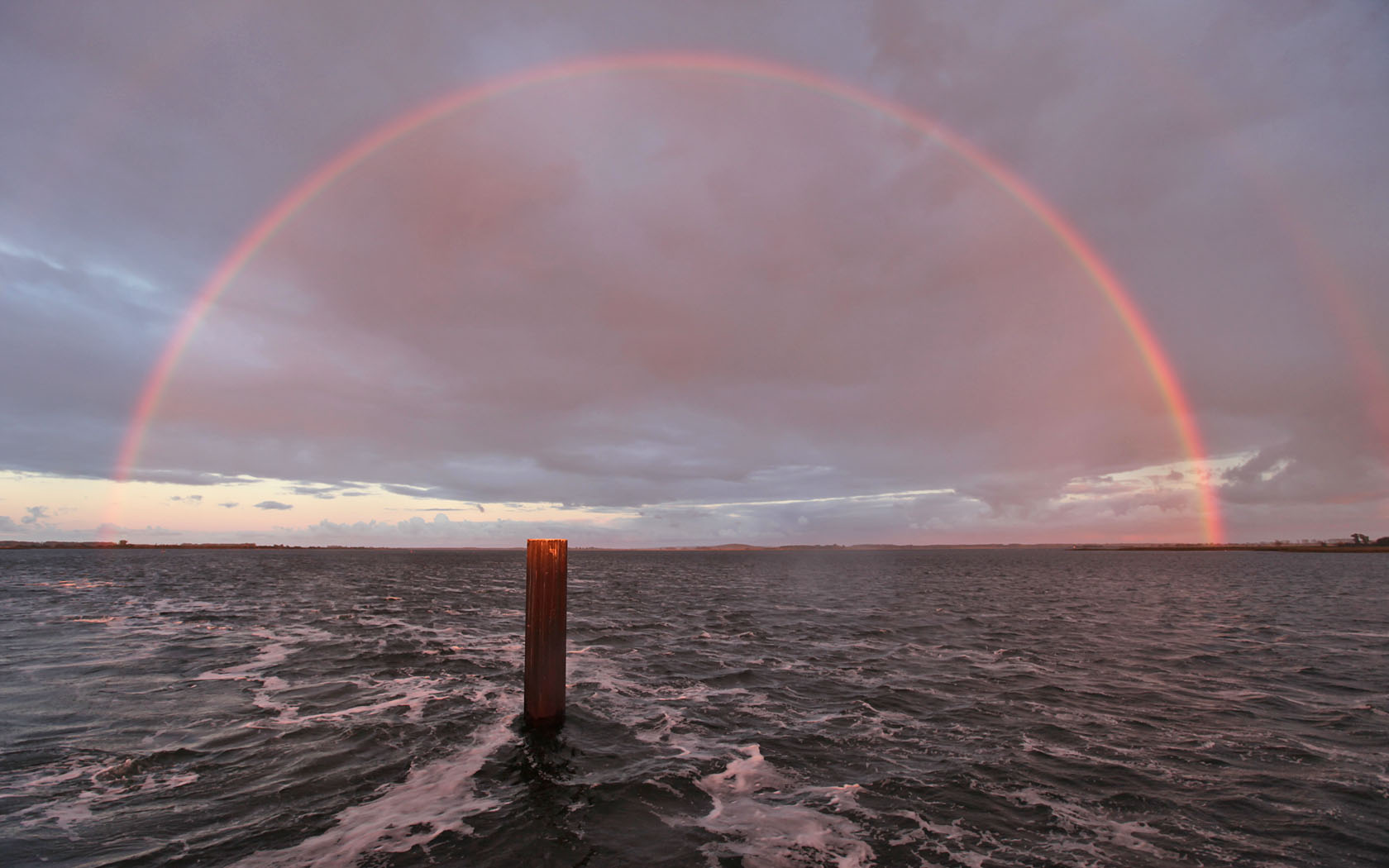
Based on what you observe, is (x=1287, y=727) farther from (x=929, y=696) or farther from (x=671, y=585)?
(x=671, y=585)

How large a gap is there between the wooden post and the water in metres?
0.65

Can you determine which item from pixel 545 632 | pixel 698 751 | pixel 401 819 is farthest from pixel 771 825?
pixel 545 632

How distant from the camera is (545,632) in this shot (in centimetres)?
1408

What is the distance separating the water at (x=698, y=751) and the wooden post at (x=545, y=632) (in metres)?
0.65

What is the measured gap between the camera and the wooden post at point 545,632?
45.8 ft

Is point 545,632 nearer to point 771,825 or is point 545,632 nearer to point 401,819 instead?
point 401,819

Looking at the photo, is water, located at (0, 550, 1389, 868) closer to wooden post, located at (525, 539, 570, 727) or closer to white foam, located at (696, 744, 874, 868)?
white foam, located at (696, 744, 874, 868)

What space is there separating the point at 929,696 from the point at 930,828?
881 cm

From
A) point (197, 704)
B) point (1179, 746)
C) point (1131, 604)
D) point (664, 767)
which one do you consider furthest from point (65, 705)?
point (1131, 604)

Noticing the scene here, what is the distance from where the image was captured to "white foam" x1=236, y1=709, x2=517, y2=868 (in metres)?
8.86

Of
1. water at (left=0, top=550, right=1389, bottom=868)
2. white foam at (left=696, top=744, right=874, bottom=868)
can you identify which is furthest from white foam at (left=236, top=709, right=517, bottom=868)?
white foam at (left=696, top=744, right=874, bottom=868)

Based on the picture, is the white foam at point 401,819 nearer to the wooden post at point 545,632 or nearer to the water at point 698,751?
the water at point 698,751

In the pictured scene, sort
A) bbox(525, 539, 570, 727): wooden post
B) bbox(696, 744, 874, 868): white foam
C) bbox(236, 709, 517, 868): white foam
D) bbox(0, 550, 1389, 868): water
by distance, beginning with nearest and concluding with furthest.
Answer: bbox(236, 709, 517, 868): white foam
bbox(696, 744, 874, 868): white foam
bbox(0, 550, 1389, 868): water
bbox(525, 539, 570, 727): wooden post

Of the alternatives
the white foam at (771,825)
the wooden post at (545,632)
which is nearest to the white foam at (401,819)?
the wooden post at (545,632)
